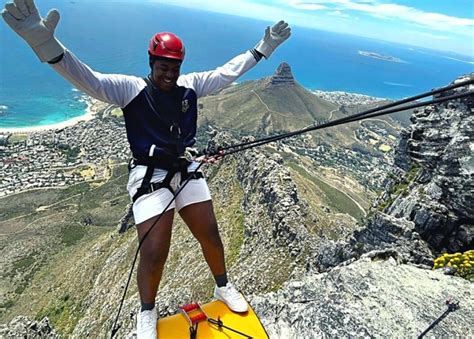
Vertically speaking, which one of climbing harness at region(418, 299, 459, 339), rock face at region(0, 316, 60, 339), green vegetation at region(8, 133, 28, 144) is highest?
climbing harness at region(418, 299, 459, 339)

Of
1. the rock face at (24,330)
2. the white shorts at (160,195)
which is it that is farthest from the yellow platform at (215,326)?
the rock face at (24,330)

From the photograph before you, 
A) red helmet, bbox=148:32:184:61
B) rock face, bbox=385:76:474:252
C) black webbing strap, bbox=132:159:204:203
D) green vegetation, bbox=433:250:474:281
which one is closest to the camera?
red helmet, bbox=148:32:184:61

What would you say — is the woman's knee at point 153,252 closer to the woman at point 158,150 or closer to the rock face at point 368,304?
the woman at point 158,150

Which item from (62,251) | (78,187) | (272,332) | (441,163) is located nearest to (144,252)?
(272,332)

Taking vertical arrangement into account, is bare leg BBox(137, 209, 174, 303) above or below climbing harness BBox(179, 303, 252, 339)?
above

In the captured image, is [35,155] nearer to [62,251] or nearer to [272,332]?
[62,251]

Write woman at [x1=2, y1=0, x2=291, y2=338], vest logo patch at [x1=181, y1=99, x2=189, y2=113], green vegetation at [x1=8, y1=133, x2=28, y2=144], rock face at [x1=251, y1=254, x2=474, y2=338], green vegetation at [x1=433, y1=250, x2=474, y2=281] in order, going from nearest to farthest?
woman at [x1=2, y1=0, x2=291, y2=338]
vest logo patch at [x1=181, y1=99, x2=189, y2=113]
rock face at [x1=251, y1=254, x2=474, y2=338]
green vegetation at [x1=433, y1=250, x2=474, y2=281]
green vegetation at [x1=8, y1=133, x2=28, y2=144]

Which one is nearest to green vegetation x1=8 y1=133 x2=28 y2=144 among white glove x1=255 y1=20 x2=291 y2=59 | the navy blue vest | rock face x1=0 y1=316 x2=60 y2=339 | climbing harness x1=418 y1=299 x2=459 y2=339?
rock face x1=0 y1=316 x2=60 y2=339

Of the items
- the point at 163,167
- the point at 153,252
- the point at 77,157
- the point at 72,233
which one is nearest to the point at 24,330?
the point at 153,252

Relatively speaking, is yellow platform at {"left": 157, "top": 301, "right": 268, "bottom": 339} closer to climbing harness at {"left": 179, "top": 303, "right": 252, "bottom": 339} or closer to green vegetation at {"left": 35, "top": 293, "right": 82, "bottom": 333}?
climbing harness at {"left": 179, "top": 303, "right": 252, "bottom": 339}
